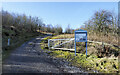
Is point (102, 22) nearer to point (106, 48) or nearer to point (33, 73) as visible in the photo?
point (106, 48)

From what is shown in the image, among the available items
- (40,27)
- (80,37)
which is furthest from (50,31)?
(80,37)

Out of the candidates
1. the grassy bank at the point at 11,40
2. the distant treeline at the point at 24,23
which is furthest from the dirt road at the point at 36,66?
the distant treeline at the point at 24,23

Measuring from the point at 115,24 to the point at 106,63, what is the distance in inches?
390

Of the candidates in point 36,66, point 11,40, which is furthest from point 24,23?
point 36,66

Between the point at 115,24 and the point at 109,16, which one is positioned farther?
the point at 109,16

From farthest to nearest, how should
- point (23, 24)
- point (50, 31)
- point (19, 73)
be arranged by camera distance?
point (50, 31), point (23, 24), point (19, 73)

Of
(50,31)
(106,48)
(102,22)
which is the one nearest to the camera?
(106,48)

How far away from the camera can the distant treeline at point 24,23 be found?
26905mm

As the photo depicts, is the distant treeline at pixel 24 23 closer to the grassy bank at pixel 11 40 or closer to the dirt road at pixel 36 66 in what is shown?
the grassy bank at pixel 11 40

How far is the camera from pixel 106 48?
6.02 m

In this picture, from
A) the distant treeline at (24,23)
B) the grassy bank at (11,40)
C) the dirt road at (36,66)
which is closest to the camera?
the dirt road at (36,66)

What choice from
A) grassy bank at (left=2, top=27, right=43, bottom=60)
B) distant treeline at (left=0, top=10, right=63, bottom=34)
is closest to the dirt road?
grassy bank at (left=2, top=27, right=43, bottom=60)

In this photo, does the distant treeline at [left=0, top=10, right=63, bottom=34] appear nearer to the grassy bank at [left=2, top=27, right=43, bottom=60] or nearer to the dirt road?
the grassy bank at [left=2, top=27, right=43, bottom=60]

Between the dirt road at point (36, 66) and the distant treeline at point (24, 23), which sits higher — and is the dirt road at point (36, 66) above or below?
below
